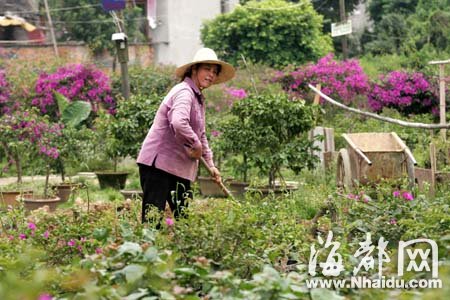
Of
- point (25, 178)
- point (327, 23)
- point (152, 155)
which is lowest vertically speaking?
point (25, 178)

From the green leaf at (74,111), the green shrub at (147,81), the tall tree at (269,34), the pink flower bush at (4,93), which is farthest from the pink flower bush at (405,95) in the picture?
the tall tree at (269,34)

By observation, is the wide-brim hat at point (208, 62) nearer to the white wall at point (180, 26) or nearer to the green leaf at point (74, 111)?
the green leaf at point (74, 111)

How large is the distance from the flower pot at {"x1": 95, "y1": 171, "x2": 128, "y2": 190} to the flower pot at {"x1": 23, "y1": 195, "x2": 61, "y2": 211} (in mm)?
2128

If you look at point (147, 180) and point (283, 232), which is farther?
point (147, 180)

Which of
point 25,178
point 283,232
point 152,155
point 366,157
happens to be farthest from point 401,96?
point 283,232

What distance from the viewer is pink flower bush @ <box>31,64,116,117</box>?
59.5 feet

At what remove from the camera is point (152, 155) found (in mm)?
6508

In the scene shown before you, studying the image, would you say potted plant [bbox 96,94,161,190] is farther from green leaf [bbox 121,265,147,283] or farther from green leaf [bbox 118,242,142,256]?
green leaf [bbox 121,265,147,283]

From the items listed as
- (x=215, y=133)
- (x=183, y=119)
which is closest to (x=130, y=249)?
(x=183, y=119)

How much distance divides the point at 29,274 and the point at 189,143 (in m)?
2.88

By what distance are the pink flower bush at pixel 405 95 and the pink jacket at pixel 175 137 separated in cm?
1323

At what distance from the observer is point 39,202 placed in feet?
33.1

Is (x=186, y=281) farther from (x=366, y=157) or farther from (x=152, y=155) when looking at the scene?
(x=366, y=157)

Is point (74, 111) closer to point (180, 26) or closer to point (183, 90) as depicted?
point (183, 90)
